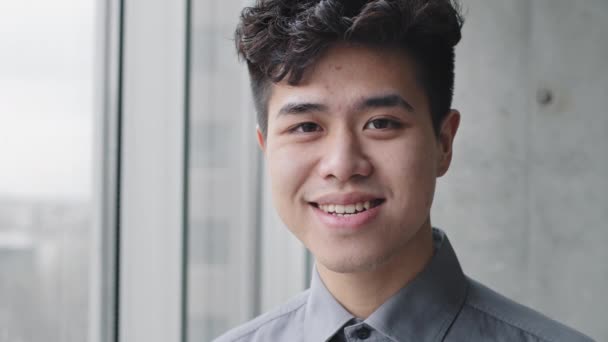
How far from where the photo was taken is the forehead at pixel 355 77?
3.90 ft

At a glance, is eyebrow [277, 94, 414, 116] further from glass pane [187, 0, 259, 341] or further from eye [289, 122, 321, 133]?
glass pane [187, 0, 259, 341]

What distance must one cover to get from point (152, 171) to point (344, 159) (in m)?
0.76

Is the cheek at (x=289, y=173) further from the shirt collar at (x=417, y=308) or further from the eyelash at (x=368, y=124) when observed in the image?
the shirt collar at (x=417, y=308)

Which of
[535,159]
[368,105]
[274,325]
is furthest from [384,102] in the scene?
[535,159]

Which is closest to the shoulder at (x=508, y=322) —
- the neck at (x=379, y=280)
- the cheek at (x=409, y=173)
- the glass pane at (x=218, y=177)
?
the neck at (x=379, y=280)

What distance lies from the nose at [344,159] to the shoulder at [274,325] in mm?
365

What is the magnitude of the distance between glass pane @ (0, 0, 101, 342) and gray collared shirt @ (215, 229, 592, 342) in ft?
1.71

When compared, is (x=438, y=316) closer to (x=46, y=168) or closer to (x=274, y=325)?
(x=274, y=325)

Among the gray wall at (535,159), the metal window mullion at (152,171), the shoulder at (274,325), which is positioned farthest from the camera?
the gray wall at (535,159)

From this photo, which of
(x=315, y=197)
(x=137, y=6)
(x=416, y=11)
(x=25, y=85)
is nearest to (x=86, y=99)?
(x=25, y=85)

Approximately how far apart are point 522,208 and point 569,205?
189 millimetres

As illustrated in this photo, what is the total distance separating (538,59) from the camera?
9.95 ft

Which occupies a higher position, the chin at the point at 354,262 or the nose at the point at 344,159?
the nose at the point at 344,159

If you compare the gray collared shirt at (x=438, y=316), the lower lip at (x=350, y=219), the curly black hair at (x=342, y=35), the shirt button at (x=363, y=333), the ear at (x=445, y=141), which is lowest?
the shirt button at (x=363, y=333)
